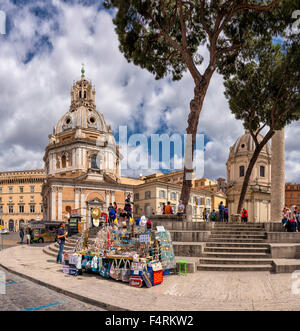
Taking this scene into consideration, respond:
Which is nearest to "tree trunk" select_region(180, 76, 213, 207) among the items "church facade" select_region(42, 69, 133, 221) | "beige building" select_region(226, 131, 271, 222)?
"church facade" select_region(42, 69, 133, 221)

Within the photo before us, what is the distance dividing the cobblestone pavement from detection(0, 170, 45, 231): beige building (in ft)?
253

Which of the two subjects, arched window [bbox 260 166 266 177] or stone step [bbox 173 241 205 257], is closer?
stone step [bbox 173 241 205 257]

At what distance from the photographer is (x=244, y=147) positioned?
63.5 metres

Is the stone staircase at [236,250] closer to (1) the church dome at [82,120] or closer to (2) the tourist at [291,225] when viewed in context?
(2) the tourist at [291,225]

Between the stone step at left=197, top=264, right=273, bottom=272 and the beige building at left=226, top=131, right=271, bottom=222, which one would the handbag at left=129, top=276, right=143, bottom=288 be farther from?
the beige building at left=226, top=131, right=271, bottom=222

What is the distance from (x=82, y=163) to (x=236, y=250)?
47906 millimetres

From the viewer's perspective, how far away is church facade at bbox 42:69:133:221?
162ft

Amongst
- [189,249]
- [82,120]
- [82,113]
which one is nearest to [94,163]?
[82,120]

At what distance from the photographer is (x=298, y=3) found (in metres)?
14.2

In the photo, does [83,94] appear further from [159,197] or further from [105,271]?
[105,271]

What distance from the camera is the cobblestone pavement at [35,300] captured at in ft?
22.1
